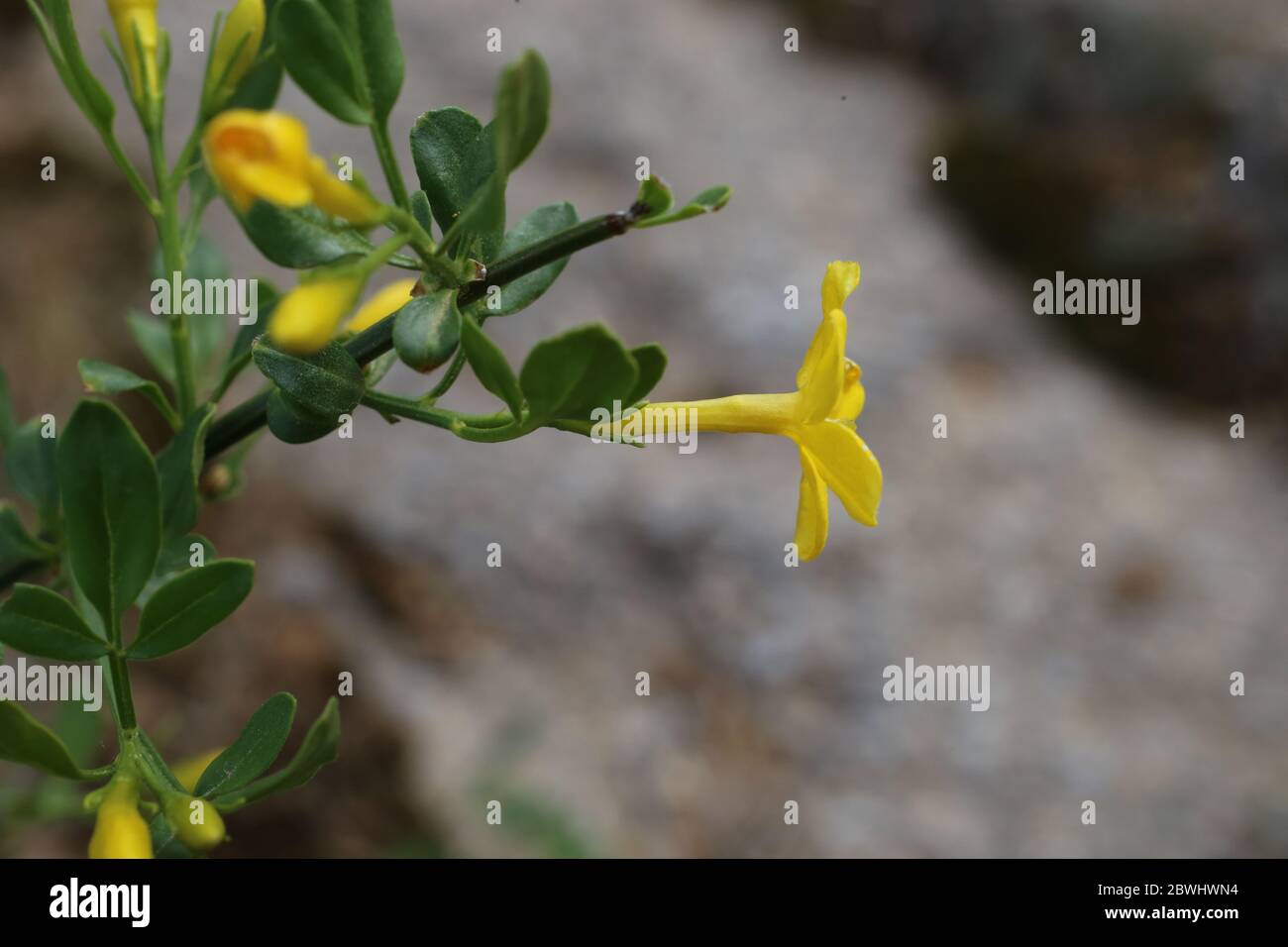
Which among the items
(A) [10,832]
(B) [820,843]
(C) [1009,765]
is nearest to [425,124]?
(A) [10,832]

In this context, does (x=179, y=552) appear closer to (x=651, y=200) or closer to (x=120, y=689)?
(x=120, y=689)

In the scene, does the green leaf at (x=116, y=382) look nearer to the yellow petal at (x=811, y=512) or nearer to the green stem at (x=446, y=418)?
the green stem at (x=446, y=418)

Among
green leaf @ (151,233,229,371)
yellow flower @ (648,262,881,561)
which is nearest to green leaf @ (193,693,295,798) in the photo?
yellow flower @ (648,262,881,561)

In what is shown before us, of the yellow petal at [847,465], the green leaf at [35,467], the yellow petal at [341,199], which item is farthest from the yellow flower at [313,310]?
the green leaf at [35,467]

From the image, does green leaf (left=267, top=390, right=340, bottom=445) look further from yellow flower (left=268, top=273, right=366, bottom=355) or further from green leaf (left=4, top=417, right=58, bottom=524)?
green leaf (left=4, top=417, right=58, bottom=524)

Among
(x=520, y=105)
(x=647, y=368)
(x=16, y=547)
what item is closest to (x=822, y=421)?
(x=647, y=368)

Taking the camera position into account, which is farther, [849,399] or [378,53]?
[849,399]

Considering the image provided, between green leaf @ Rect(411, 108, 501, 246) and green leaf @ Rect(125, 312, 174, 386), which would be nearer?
green leaf @ Rect(411, 108, 501, 246)
